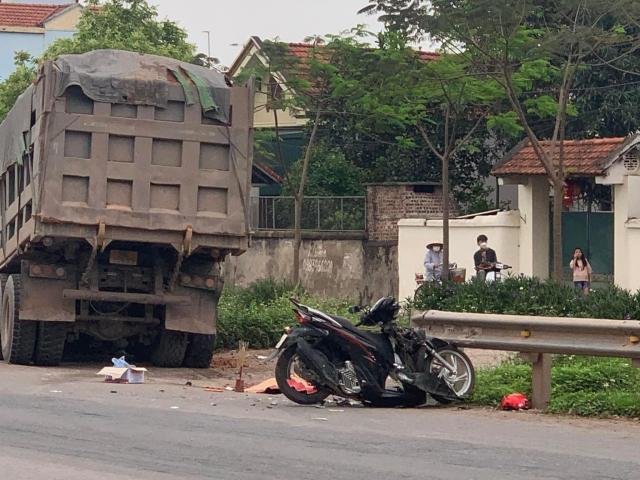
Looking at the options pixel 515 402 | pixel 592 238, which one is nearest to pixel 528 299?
pixel 515 402

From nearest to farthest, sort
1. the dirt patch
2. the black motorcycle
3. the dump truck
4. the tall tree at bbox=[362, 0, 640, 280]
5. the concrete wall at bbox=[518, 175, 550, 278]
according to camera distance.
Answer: the black motorcycle, the dump truck, the dirt patch, the tall tree at bbox=[362, 0, 640, 280], the concrete wall at bbox=[518, 175, 550, 278]

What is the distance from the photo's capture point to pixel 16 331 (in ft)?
52.1

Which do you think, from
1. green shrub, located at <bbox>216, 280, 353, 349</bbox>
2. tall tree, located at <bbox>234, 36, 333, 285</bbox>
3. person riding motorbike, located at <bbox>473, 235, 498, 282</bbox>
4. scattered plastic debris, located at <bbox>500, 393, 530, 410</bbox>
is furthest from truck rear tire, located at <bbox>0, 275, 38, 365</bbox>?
tall tree, located at <bbox>234, 36, 333, 285</bbox>

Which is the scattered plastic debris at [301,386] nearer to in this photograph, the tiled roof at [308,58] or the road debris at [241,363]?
the road debris at [241,363]

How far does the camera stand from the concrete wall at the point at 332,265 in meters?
32.1

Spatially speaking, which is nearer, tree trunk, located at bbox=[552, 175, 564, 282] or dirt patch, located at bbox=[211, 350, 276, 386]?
dirt patch, located at bbox=[211, 350, 276, 386]

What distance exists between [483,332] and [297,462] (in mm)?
4072

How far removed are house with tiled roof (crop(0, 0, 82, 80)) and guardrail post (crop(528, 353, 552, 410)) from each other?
47.8 meters

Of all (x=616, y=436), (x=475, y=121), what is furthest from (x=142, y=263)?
(x=475, y=121)

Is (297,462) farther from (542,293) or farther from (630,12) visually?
(630,12)

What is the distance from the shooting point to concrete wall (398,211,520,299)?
1117 inches

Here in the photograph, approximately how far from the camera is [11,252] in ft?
54.2

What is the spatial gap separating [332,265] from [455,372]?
20683 millimetres

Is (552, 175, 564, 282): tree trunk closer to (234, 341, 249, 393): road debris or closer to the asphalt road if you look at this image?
(234, 341, 249, 393): road debris
